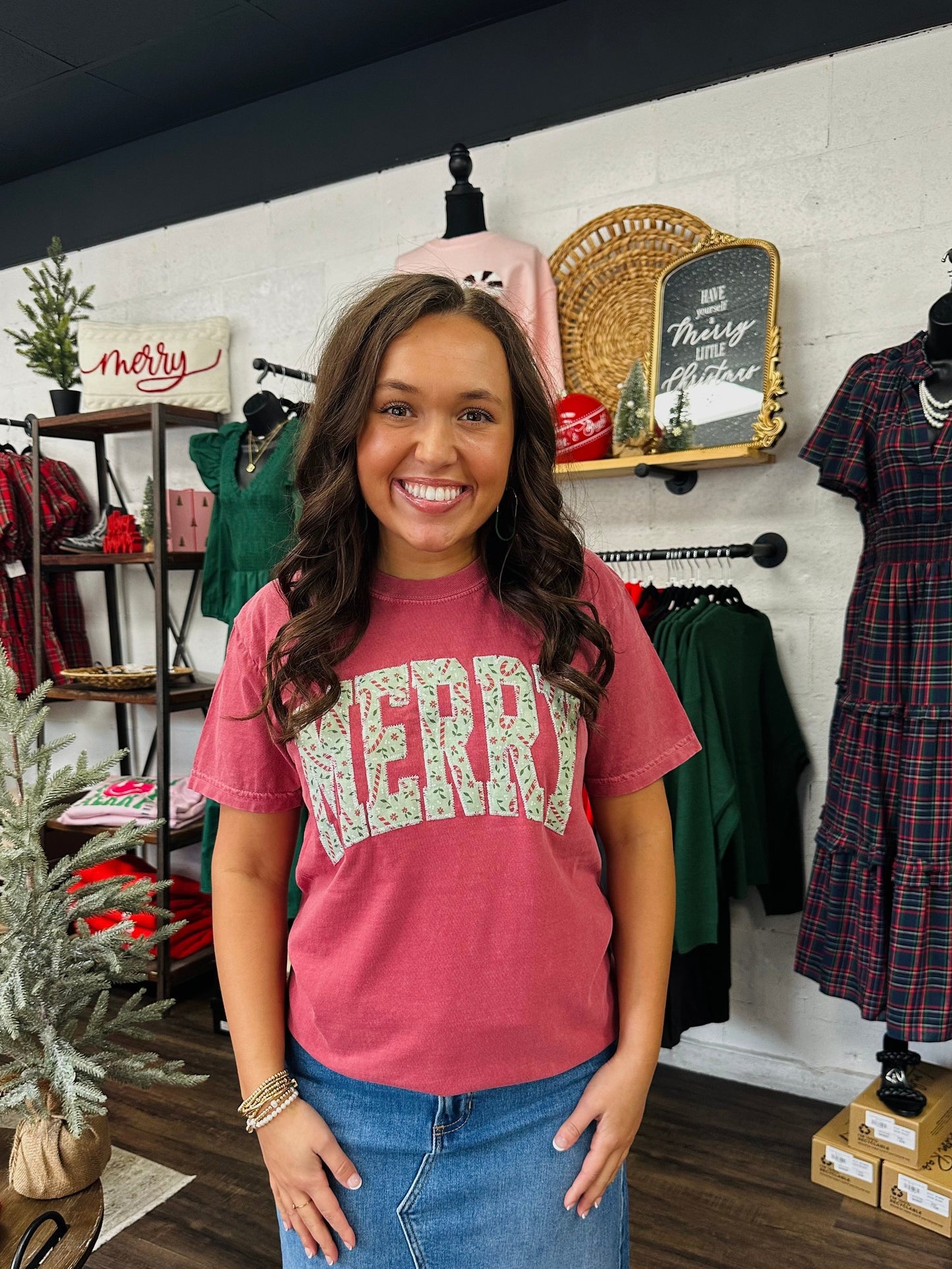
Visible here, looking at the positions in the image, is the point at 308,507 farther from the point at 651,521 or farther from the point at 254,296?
the point at 254,296

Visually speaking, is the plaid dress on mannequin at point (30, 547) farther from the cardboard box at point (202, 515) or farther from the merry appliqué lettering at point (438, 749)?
the merry appliqué lettering at point (438, 749)

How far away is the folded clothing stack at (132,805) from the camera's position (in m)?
3.21

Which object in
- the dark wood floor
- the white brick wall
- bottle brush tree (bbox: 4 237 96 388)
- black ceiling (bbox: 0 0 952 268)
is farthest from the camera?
bottle brush tree (bbox: 4 237 96 388)

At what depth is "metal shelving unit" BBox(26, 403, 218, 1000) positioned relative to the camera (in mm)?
3023

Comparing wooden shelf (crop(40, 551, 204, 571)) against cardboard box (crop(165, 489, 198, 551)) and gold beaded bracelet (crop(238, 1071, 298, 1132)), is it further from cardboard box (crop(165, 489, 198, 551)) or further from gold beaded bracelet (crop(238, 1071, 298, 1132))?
gold beaded bracelet (crop(238, 1071, 298, 1132))

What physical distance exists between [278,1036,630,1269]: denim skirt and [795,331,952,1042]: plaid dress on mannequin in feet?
4.06

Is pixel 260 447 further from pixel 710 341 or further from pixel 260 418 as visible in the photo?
pixel 710 341

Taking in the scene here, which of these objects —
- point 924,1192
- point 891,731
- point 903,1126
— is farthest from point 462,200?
point 924,1192

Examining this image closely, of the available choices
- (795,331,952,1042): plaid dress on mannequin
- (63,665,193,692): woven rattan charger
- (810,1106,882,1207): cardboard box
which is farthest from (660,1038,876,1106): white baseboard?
(63,665,193,692): woven rattan charger

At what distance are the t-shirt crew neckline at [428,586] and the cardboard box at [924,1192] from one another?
5.62 ft

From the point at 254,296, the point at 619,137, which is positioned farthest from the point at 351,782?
the point at 254,296

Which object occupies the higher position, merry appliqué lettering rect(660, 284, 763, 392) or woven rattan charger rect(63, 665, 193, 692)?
merry appliqué lettering rect(660, 284, 763, 392)

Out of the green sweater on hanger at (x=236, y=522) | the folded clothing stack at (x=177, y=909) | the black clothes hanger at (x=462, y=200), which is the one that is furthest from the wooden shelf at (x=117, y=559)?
the black clothes hanger at (x=462, y=200)

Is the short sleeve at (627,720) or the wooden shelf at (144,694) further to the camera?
the wooden shelf at (144,694)
